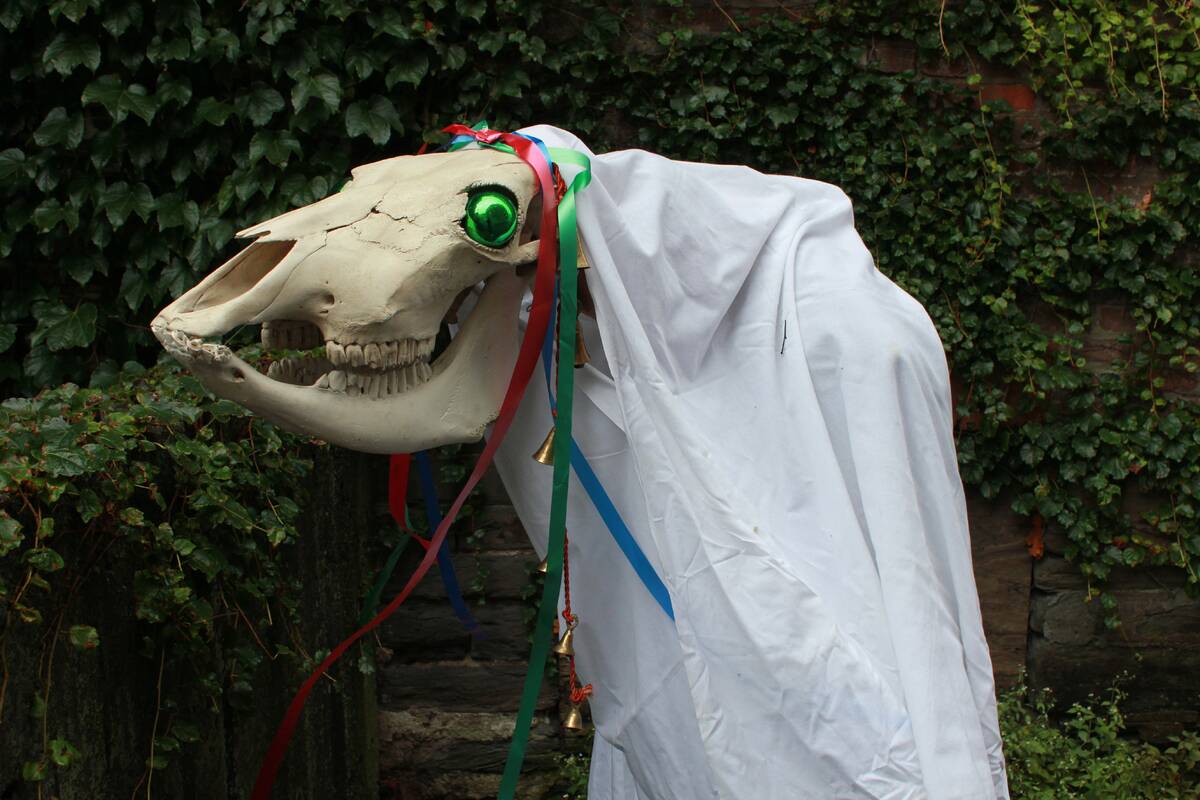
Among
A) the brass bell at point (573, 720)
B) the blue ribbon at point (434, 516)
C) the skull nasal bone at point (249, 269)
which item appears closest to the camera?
the skull nasal bone at point (249, 269)

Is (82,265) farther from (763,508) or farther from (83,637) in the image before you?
(763,508)

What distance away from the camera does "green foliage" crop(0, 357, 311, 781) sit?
138 cm

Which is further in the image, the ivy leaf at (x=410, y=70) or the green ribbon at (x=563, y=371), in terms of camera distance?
the ivy leaf at (x=410, y=70)

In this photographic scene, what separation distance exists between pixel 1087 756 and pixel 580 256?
3002 millimetres

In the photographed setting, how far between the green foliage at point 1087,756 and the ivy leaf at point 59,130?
10.9 ft

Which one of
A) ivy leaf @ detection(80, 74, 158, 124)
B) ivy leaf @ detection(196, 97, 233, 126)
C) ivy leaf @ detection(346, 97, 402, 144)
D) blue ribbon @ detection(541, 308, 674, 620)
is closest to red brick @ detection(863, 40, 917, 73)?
ivy leaf @ detection(346, 97, 402, 144)

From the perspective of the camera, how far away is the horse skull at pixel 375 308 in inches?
50.5

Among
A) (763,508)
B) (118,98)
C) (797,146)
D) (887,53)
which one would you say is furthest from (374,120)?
(763,508)

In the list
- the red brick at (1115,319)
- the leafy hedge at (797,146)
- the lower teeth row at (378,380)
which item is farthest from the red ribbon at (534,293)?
the red brick at (1115,319)

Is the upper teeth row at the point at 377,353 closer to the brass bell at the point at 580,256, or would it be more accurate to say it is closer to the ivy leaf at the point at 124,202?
the brass bell at the point at 580,256

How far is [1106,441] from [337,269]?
10.0 feet

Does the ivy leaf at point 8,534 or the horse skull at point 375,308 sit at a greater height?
the horse skull at point 375,308

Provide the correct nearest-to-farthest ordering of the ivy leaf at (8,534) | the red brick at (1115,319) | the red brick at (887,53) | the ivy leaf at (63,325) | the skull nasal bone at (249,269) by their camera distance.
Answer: the ivy leaf at (8,534), the skull nasal bone at (249,269), the ivy leaf at (63,325), the red brick at (887,53), the red brick at (1115,319)

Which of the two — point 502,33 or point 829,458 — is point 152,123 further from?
point 829,458
